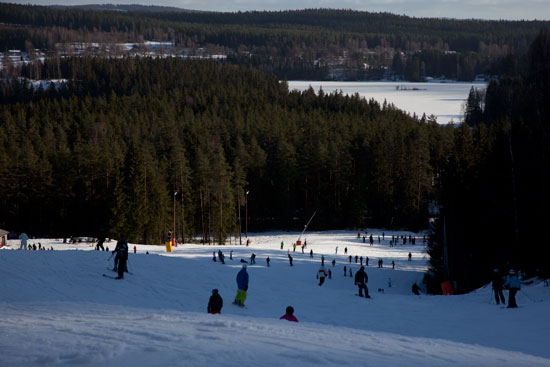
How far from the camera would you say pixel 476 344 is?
12.7 metres

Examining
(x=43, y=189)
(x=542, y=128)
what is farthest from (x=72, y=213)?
(x=542, y=128)

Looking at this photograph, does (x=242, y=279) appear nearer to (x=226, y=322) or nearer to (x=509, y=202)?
(x=226, y=322)

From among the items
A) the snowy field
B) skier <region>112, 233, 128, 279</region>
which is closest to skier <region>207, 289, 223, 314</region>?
the snowy field

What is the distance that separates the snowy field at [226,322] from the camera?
927 cm

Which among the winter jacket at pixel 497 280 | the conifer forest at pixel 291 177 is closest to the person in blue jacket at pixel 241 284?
the winter jacket at pixel 497 280

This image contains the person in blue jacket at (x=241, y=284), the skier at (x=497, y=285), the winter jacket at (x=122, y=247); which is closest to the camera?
the person in blue jacket at (x=241, y=284)

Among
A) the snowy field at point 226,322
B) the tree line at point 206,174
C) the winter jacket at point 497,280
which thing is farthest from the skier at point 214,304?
the tree line at point 206,174

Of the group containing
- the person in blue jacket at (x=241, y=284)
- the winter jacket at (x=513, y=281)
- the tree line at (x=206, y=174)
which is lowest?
the tree line at (x=206, y=174)

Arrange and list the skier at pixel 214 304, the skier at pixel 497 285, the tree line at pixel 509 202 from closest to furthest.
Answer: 1. the skier at pixel 214 304
2. the skier at pixel 497 285
3. the tree line at pixel 509 202

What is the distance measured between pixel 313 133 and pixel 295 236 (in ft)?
83.1

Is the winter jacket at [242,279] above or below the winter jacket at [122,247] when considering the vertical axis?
below

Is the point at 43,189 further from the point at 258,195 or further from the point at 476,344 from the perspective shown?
the point at 476,344

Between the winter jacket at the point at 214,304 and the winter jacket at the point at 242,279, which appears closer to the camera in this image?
the winter jacket at the point at 214,304

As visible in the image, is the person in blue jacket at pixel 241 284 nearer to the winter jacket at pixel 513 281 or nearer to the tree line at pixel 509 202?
the winter jacket at pixel 513 281
